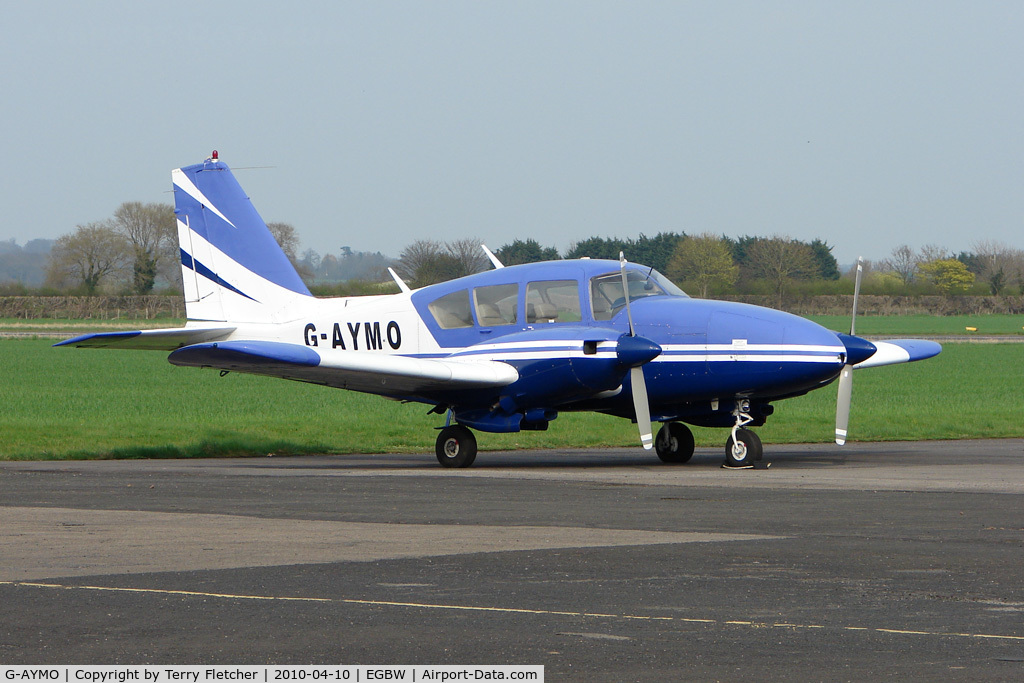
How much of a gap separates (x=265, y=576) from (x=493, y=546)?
196 cm

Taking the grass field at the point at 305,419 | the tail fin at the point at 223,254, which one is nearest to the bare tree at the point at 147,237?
the grass field at the point at 305,419

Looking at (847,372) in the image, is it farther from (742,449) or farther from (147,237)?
(147,237)

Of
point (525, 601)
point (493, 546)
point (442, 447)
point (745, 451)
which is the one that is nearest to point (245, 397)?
point (442, 447)

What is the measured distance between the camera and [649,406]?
54.4 ft

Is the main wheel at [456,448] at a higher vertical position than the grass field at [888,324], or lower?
higher

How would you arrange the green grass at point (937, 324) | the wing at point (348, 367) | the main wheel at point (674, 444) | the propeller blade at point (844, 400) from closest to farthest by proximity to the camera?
the wing at point (348, 367) < the propeller blade at point (844, 400) < the main wheel at point (674, 444) < the green grass at point (937, 324)

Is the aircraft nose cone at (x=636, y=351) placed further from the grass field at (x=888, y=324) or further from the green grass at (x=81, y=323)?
the grass field at (x=888, y=324)

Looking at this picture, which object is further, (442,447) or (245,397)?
(245,397)

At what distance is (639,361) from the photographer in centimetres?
1567

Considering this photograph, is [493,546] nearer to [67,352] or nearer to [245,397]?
[245,397]

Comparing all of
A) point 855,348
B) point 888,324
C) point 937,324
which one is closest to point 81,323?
point 888,324

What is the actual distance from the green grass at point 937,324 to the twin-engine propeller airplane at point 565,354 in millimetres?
51276

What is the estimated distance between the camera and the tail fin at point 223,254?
1997 cm
